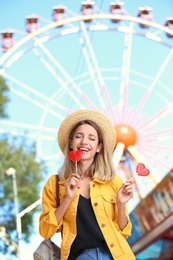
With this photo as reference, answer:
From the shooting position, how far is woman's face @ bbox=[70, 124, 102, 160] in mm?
2975

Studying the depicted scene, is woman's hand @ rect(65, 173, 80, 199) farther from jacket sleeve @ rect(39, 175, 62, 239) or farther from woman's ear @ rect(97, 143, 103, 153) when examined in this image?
woman's ear @ rect(97, 143, 103, 153)

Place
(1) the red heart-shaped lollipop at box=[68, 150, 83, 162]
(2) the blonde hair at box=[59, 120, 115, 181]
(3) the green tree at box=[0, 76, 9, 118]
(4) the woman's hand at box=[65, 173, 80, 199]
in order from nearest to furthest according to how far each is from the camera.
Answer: (4) the woman's hand at box=[65, 173, 80, 199] → (1) the red heart-shaped lollipop at box=[68, 150, 83, 162] → (2) the blonde hair at box=[59, 120, 115, 181] → (3) the green tree at box=[0, 76, 9, 118]

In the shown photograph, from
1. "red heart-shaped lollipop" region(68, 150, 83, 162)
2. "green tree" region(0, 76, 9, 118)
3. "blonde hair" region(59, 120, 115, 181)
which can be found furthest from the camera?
"green tree" region(0, 76, 9, 118)

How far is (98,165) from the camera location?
3004 mm

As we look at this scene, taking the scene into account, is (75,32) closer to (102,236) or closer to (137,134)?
(137,134)

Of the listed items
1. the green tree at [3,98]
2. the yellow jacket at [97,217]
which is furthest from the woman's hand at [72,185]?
the green tree at [3,98]

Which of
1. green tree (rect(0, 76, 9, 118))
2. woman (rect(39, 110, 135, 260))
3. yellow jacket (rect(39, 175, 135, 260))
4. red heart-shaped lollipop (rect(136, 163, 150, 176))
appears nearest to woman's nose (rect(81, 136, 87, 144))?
woman (rect(39, 110, 135, 260))

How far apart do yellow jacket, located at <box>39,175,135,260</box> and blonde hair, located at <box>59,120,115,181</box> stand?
41 millimetres

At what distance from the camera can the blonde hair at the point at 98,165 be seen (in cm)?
294

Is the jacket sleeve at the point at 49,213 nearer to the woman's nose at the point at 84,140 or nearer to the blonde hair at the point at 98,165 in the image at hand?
the blonde hair at the point at 98,165

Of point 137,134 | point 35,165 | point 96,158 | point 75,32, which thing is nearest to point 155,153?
point 137,134

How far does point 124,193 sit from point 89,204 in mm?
183

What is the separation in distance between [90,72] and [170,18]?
11.9 ft

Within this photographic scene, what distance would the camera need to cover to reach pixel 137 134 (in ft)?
49.0
